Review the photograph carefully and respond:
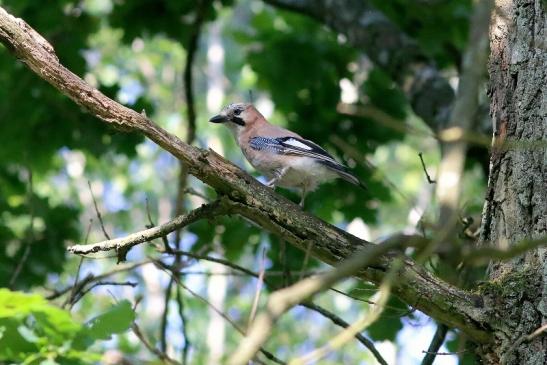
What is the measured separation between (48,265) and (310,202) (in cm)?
272

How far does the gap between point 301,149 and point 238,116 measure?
4.59ft

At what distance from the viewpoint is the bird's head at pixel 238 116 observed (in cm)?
795

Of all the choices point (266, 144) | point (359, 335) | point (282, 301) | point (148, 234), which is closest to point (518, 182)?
point (359, 335)

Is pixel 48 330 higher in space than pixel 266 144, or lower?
lower

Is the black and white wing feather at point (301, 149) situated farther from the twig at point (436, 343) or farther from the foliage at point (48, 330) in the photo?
the foliage at point (48, 330)

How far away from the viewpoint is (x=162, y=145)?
164 inches

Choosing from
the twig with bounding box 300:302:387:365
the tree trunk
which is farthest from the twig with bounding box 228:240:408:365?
the twig with bounding box 300:302:387:365

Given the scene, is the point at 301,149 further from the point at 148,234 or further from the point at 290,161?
the point at 148,234

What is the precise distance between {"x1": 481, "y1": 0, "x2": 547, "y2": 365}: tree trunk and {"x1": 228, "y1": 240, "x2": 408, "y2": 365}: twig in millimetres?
1301

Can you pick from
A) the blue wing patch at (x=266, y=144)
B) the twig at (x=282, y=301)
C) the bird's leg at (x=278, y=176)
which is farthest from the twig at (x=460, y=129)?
the blue wing patch at (x=266, y=144)

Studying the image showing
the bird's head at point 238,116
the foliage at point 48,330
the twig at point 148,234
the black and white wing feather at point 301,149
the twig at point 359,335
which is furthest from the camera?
the bird's head at point 238,116

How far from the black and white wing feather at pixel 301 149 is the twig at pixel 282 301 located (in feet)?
12.6

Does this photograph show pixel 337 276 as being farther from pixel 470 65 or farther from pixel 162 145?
pixel 162 145

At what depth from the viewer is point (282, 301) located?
2.54m
